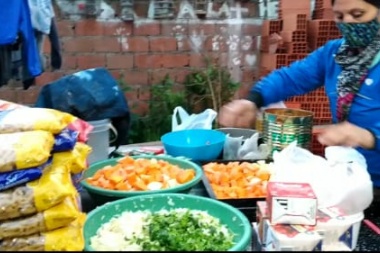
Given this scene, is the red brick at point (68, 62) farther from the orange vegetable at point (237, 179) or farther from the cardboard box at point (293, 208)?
the cardboard box at point (293, 208)

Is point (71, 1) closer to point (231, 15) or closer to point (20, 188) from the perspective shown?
point (231, 15)

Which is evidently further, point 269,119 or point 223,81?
point 223,81

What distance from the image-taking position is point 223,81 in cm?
416

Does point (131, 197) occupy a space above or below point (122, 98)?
below

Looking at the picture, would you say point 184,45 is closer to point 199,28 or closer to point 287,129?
point 199,28

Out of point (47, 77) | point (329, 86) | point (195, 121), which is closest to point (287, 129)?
point (329, 86)

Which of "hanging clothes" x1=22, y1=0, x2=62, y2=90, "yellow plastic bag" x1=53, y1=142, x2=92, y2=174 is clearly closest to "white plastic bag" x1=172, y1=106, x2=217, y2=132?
"yellow plastic bag" x1=53, y1=142, x2=92, y2=174

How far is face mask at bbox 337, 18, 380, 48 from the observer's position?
A: 1.79m

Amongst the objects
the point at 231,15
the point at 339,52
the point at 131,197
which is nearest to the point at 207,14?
the point at 231,15

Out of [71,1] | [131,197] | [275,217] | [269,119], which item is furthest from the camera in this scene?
[71,1]

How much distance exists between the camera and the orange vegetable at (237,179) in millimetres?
1555

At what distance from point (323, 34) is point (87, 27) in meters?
1.79

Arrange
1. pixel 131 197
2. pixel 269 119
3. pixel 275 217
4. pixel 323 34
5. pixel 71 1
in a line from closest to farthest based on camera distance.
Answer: pixel 275 217 → pixel 131 197 → pixel 269 119 → pixel 323 34 → pixel 71 1

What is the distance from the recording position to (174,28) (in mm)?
4094
